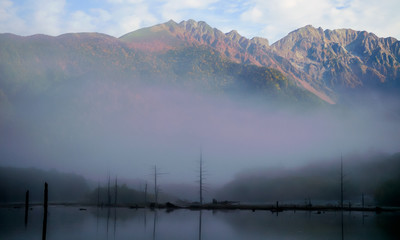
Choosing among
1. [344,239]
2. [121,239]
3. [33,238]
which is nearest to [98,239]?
[121,239]

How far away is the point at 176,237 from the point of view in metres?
69.9

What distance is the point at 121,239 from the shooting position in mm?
65250

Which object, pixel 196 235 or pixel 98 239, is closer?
pixel 98 239

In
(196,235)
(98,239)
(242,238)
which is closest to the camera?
(98,239)

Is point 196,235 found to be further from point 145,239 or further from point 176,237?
point 145,239

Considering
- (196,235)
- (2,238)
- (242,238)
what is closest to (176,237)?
(196,235)

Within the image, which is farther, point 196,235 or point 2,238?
point 196,235

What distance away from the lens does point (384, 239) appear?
222 feet

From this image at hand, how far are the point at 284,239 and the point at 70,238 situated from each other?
32.5 metres

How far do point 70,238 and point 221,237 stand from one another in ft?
76.6

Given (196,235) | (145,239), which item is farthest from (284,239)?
(145,239)

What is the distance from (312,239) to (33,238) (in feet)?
140

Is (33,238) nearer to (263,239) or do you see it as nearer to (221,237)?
(221,237)

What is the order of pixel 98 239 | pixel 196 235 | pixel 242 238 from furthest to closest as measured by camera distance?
1. pixel 196 235
2. pixel 242 238
3. pixel 98 239
